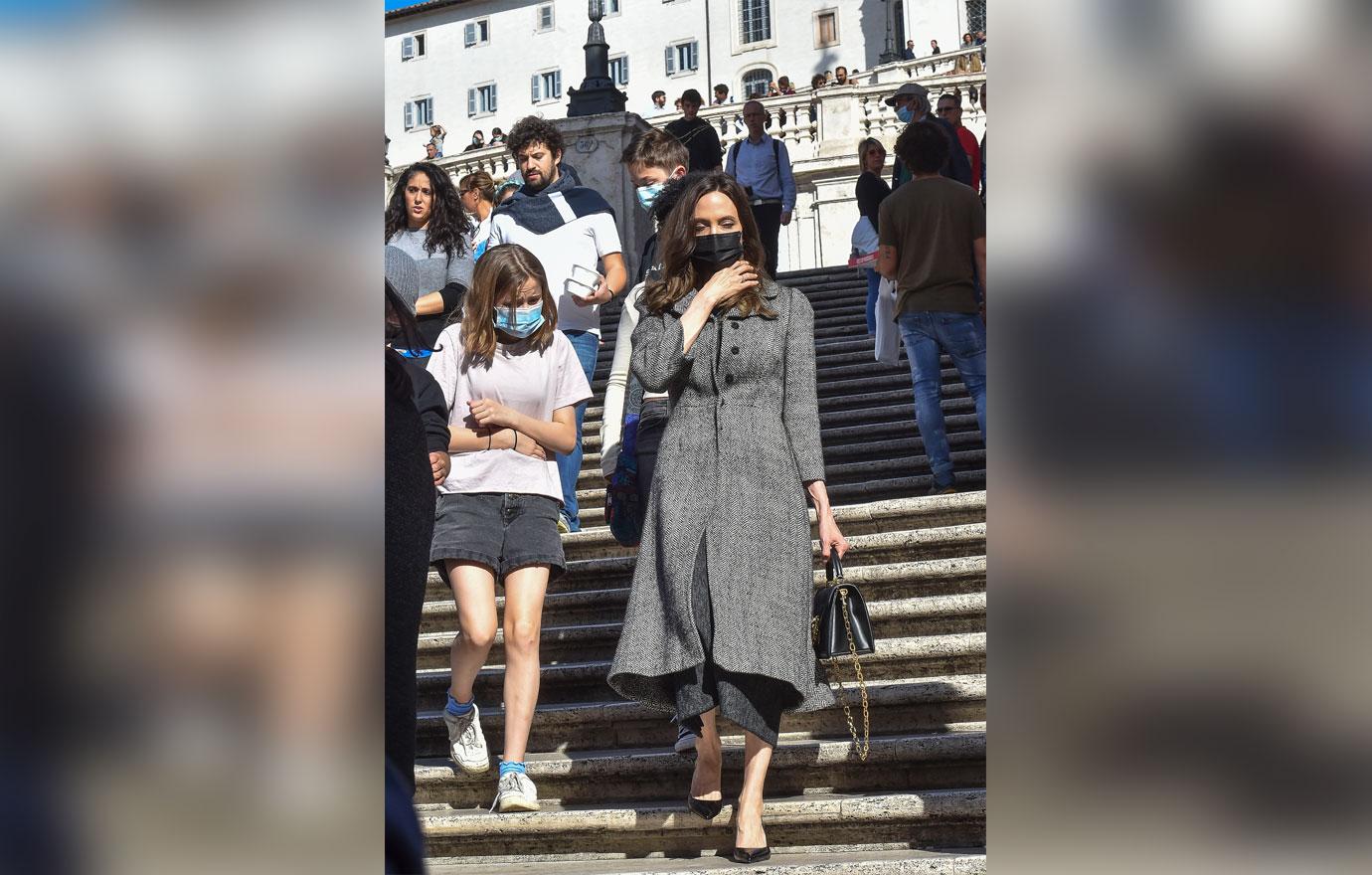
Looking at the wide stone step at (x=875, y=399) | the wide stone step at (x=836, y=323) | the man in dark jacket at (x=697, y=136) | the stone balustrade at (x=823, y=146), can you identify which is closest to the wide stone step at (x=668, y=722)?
the wide stone step at (x=875, y=399)

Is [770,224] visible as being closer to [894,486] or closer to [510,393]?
[894,486]

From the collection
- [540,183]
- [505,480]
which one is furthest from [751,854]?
[540,183]

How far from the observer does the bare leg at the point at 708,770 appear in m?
4.71

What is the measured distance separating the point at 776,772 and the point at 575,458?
7.11 ft

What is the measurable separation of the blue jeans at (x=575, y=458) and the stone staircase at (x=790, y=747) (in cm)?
11

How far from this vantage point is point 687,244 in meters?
4.86

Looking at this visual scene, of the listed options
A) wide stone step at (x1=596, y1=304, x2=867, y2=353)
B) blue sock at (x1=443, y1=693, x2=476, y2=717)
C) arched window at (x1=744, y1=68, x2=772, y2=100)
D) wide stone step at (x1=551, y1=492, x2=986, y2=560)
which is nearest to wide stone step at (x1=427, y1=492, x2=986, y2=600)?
wide stone step at (x1=551, y1=492, x2=986, y2=560)

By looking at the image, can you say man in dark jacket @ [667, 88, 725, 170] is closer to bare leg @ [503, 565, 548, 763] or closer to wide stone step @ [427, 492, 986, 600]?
wide stone step @ [427, 492, 986, 600]

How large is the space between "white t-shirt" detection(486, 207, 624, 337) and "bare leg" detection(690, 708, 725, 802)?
10.3 ft

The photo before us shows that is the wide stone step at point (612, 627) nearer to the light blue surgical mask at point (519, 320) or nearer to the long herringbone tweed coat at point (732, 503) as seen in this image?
the long herringbone tweed coat at point (732, 503)
